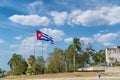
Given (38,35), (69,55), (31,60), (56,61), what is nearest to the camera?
(38,35)

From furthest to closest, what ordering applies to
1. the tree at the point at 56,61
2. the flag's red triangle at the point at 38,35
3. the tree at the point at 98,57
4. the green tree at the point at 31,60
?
the tree at the point at 98,57 < the green tree at the point at 31,60 < the tree at the point at 56,61 < the flag's red triangle at the point at 38,35

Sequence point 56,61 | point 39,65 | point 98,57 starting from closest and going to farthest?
1. point 56,61
2. point 39,65
3. point 98,57

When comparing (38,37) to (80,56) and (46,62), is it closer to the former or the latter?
(46,62)

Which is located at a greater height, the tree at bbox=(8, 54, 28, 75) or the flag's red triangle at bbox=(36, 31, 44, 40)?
the flag's red triangle at bbox=(36, 31, 44, 40)

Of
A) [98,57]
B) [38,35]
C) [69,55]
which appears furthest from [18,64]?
[98,57]

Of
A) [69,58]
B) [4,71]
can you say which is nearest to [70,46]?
[69,58]

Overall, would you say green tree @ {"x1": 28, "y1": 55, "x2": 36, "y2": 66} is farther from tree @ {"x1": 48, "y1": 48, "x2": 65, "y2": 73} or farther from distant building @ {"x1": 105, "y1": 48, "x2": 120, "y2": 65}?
→ distant building @ {"x1": 105, "y1": 48, "x2": 120, "y2": 65}

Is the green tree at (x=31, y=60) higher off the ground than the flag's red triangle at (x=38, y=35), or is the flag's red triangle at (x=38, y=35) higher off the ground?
the flag's red triangle at (x=38, y=35)

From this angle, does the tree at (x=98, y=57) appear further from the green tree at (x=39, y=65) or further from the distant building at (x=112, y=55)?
the green tree at (x=39, y=65)

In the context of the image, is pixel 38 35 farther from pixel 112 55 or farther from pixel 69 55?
pixel 112 55

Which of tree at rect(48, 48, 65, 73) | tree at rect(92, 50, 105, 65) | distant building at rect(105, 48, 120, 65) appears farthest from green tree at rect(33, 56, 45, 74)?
tree at rect(92, 50, 105, 65)

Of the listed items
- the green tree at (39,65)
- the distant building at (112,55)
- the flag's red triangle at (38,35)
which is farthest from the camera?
the distant building at (112,55)

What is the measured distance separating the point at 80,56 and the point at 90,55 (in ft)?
21.6

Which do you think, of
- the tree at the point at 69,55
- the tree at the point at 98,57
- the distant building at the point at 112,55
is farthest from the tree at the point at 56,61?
the tree at the point at 98,57
